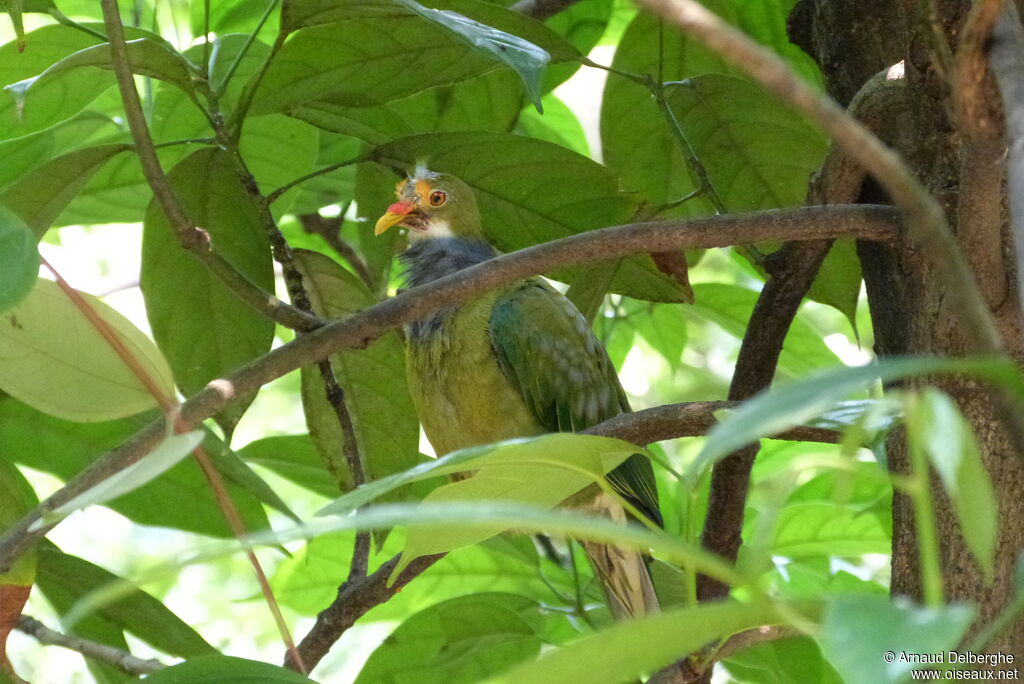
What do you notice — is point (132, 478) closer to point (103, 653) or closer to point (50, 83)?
point (103, 653)

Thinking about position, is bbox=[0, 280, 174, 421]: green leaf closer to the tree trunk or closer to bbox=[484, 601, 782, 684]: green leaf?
bbox=[484, 601, 782, 684]: green leaf

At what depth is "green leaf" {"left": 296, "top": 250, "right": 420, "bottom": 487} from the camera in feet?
7.38

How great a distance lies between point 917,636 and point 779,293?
5.11 feet

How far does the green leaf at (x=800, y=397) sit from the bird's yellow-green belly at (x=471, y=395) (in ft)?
6.44

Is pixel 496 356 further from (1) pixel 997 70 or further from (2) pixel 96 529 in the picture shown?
(2) pixel 96 529

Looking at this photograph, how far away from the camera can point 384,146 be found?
220cm

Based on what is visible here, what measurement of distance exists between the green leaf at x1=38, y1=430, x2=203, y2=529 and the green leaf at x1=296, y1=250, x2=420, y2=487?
1326mm

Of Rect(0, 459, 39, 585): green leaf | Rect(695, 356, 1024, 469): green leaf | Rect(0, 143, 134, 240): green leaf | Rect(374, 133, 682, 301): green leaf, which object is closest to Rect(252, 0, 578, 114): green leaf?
Rect(374, 133, 682, 301): green leaf

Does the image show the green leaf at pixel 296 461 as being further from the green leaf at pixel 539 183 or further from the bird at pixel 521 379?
the green leaf at pixel 539 183

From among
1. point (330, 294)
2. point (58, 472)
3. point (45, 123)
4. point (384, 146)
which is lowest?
point (58, 472)

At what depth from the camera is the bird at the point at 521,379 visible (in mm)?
2535

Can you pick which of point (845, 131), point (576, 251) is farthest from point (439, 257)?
point (845, 131)

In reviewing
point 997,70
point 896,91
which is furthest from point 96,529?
point 997,70

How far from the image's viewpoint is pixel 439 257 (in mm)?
3174
